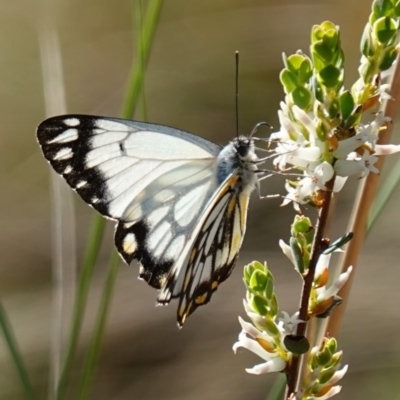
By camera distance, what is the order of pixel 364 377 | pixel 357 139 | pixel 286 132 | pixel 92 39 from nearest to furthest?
1. pixel 357 139
2. pixel 286 132
3. pixel 364 377
4. pixel 92 39

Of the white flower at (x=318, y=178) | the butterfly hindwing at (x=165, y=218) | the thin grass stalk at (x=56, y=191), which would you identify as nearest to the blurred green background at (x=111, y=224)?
the thin grass stalk at (x=56, y=191)

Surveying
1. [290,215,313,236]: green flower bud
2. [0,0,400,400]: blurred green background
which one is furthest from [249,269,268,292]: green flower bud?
[0,0,400,400]: blurred green background

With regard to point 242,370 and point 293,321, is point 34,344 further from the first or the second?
point 293,321

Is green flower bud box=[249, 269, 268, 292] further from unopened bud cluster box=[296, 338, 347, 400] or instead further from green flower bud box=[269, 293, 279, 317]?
unopened bud cluster box=[296, 338, 347, 400]

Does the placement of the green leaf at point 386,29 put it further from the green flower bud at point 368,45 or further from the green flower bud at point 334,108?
the green flower bud at point 334,108

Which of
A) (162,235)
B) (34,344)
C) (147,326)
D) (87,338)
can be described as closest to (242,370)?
(147,326)

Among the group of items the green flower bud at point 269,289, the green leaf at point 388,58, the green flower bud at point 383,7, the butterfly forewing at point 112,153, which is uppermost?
the green flower bud at point 383,7
